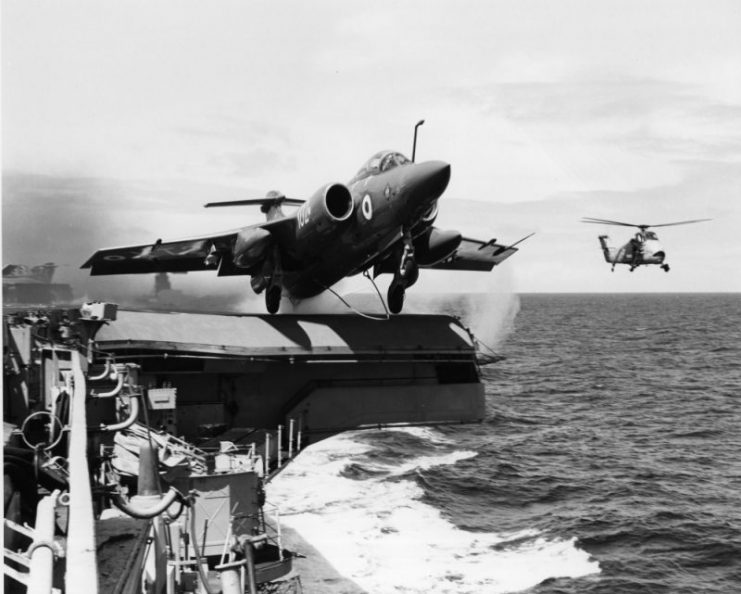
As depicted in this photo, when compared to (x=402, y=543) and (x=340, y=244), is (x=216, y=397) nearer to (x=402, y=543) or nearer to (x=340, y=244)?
(x=340, y=244)

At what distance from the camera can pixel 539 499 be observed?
28.4 metres

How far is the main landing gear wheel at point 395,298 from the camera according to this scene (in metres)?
20.4

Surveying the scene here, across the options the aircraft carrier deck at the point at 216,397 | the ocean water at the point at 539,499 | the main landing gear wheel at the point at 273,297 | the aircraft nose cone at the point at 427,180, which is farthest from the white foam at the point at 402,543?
the aircraft nose cone at the point at 427,180

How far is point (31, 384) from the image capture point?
54.5ft

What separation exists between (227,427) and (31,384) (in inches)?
261

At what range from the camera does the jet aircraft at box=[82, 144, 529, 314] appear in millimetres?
18500

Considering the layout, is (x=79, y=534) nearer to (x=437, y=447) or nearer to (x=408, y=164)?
(x=408, y=164)

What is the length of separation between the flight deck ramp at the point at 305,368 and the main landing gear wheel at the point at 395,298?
261cm

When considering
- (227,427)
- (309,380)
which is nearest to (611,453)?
(309,380)

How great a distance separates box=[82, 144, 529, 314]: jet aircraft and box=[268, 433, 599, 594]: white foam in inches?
260

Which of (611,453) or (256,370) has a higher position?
(256,370)

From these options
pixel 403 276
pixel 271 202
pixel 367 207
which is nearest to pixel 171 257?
pixel 271 202

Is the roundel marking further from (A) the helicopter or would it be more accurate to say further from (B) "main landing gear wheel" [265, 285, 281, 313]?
(A) the helicopter

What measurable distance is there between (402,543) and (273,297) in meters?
8.10
